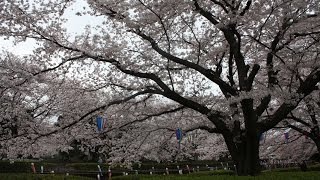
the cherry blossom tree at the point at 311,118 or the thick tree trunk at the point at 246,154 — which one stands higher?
the cherry blossom tree at the point at 311,118

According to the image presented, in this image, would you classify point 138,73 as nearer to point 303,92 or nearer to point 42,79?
point 42,79

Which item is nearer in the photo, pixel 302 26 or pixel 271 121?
pixel 302 26

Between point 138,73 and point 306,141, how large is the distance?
11821 mm

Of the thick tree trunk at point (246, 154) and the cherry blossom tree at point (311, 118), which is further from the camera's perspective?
the cherry blossom tree at point (311, 118)

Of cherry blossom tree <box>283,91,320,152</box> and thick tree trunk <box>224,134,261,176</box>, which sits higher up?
cherry blossom tree <box>283,91,320,152</box>

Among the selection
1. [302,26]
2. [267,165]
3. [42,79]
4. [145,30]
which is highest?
[145,30]

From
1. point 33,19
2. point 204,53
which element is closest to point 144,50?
point 204,53

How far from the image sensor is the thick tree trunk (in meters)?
9.04

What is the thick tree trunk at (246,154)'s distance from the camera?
9.04 m

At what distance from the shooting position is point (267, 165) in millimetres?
30094

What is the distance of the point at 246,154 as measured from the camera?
30.5 feet

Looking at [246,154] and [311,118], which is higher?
[311,118]

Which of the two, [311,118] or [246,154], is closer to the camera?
[246,154]

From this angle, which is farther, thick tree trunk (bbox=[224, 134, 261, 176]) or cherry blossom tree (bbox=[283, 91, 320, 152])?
cherry blossom tree (bbox=[283, 91, 320, 152])
